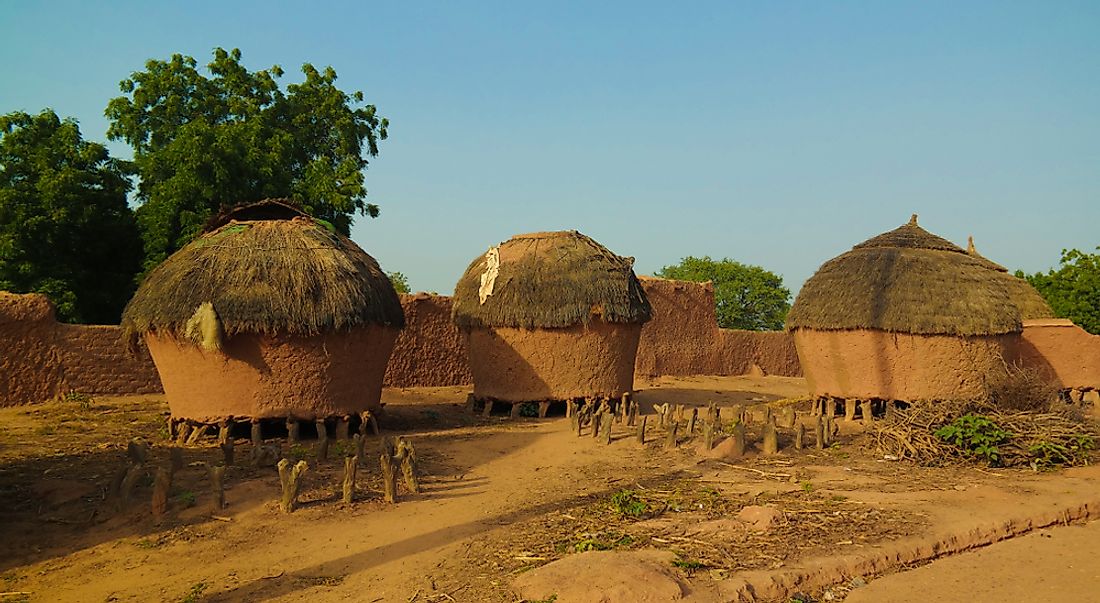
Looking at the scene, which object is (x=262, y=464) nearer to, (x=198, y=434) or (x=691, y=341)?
(x=198, y=434)

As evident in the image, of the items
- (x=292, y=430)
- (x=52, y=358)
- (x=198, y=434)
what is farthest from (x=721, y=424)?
(x=52, y=358)

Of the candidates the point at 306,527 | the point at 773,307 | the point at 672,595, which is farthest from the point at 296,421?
the point at 773,307

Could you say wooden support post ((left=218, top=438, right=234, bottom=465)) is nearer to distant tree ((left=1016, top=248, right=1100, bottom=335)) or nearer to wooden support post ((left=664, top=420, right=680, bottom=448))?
wooden support post ((left=664, top=420, right=680, bottom=448))

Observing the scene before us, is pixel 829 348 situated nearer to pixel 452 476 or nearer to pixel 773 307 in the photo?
pixel 452 476

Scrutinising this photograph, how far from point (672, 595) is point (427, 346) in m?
11.2

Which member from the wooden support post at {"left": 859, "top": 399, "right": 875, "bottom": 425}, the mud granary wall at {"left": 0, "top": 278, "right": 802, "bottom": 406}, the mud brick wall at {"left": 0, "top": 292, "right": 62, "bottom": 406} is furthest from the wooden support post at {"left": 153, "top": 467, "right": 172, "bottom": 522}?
the wooden support post at {"left": 859, "top": 399, "right": 875, "bottom": 425}

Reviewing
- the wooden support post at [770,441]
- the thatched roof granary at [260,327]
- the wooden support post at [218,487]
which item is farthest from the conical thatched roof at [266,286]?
the wooden support post at [770,441]

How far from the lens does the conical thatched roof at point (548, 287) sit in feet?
36.9

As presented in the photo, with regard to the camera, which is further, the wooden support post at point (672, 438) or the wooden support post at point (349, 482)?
the wooden support post at point (672, 438)

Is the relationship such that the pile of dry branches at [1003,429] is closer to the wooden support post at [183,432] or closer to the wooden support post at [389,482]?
the wooden support post at [389,482]

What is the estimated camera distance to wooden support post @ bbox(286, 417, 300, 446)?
857 cm

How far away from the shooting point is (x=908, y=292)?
36.9 ft

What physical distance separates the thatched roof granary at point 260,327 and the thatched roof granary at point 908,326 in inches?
253

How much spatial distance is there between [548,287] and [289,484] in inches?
235
